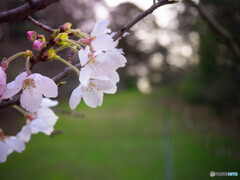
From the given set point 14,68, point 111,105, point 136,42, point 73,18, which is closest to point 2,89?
point 14,68

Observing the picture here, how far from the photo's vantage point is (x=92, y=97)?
47 cm

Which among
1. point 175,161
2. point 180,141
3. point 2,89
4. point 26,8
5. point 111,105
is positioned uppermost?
point 26,8

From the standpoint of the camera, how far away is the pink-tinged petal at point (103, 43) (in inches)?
15.2

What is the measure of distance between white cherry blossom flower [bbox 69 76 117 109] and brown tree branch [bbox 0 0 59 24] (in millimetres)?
163

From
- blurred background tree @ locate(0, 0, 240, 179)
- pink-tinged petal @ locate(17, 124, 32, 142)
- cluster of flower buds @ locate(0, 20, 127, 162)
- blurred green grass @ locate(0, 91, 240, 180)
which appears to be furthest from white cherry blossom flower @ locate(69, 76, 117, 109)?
blurred green grass @ locate(0, 91, 240, 180)

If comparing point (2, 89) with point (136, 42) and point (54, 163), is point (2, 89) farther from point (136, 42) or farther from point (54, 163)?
point (136, 42)

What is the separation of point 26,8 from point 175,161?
140 inches

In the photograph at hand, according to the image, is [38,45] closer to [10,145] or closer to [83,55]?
[83,55]

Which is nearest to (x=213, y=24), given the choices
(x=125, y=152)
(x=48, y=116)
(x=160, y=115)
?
(x=48, y=116)

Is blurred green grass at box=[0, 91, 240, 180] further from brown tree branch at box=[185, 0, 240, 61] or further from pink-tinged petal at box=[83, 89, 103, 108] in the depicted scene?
pink-tinged petal at box=[83, 89, 103, 108]

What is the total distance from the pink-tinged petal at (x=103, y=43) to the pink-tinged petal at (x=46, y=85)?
10 cm

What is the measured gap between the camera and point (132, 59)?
357 inches

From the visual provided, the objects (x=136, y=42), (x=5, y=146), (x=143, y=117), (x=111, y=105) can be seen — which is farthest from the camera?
(x=136, y=42)

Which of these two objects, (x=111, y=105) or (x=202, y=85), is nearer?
(x=202, y=85)
